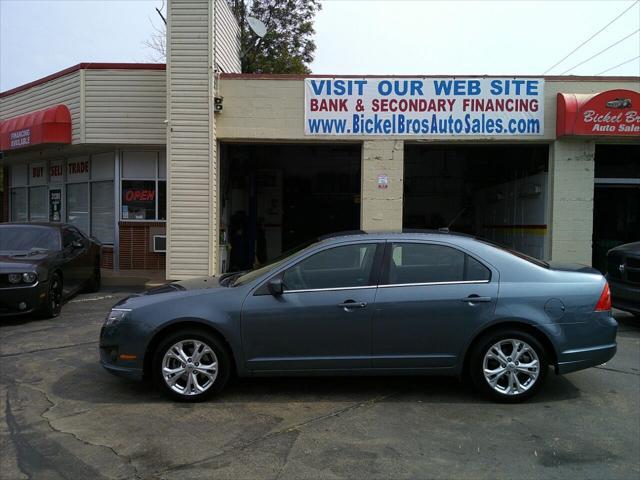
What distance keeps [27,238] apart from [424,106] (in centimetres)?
801

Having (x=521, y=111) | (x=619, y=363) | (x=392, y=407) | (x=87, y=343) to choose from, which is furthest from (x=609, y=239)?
(x=87, y=343)

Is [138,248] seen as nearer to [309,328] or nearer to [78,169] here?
[78,169]

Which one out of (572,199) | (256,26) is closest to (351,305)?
(572,199)

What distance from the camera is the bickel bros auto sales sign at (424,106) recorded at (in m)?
11.5

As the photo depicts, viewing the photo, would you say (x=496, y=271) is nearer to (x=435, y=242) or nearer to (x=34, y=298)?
(x=435, y=242)

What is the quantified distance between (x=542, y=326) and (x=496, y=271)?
0.62 meters

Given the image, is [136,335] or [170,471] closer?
[170,471]

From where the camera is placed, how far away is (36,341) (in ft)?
24.5

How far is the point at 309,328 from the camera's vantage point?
16.2 ft

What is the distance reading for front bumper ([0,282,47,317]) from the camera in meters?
8.10

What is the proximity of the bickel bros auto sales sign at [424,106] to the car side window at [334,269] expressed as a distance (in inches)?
273

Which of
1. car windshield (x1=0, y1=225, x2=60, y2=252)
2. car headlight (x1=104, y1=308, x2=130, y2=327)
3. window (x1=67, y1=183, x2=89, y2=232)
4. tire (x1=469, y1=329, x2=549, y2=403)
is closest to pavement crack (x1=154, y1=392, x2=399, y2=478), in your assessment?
tire (x1=469, y1=329, x2=549, y2=403)

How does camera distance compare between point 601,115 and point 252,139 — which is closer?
point 601,115

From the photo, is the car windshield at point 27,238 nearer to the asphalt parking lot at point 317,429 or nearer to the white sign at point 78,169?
the asphalt parking lot at point 317,429
